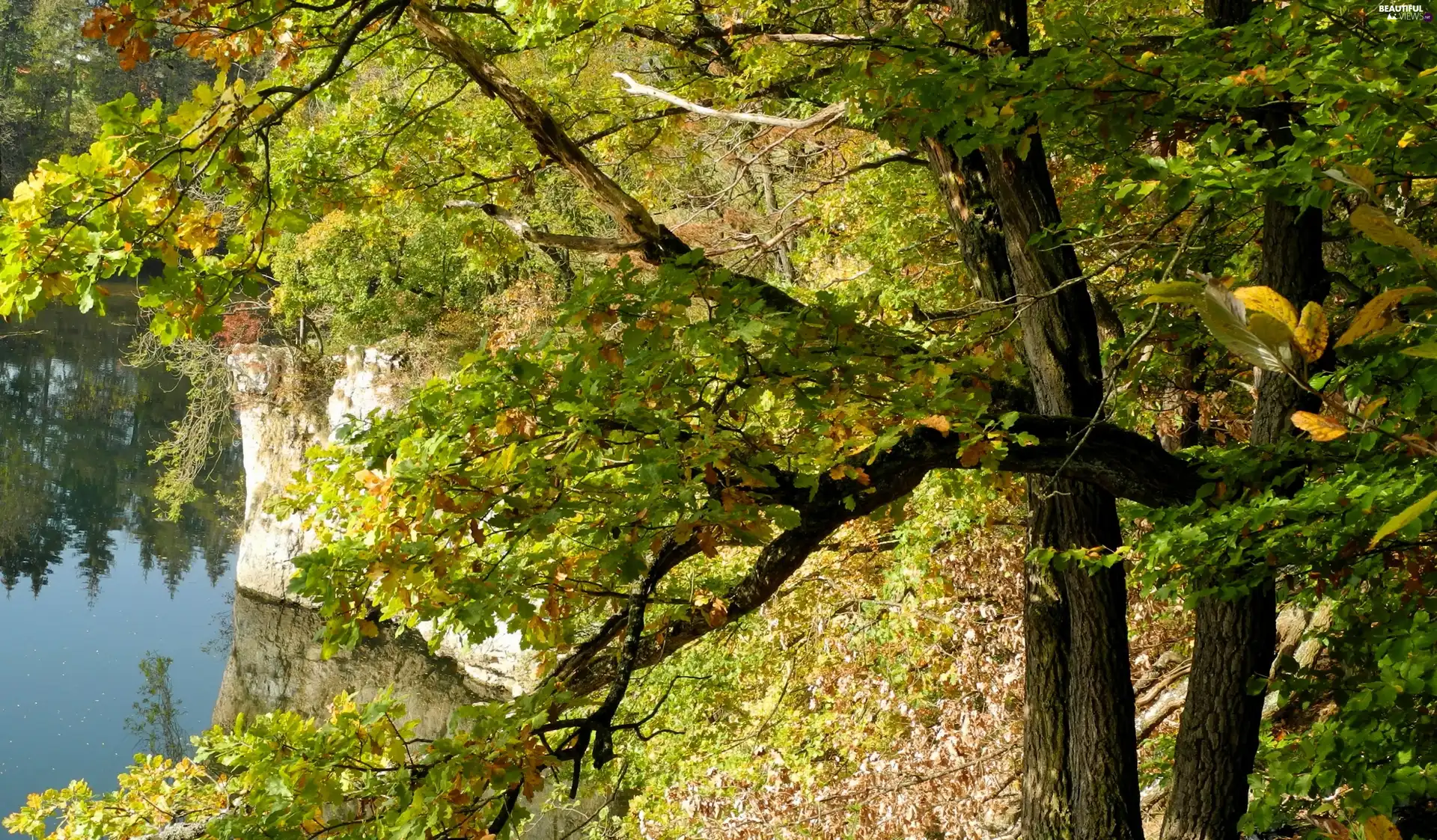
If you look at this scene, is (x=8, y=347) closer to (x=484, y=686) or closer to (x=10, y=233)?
(x=484, y=686)

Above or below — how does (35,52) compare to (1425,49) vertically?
above

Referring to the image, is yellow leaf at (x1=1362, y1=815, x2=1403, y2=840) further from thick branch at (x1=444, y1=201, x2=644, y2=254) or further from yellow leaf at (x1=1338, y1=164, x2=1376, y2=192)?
thick branch at (x1=444, y1=201, x2=644, y2=254)

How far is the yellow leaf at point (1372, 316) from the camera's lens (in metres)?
0.62

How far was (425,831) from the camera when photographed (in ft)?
7.44

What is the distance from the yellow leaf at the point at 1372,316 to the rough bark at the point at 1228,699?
294 cm

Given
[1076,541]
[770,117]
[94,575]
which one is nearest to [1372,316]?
[1076,541]

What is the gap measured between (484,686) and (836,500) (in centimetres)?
1040

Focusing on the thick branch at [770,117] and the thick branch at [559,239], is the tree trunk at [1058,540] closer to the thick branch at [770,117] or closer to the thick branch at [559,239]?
the thick branch at [770,117]

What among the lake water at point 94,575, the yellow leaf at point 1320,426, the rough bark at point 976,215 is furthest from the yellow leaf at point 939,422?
the lake water at point 94,575

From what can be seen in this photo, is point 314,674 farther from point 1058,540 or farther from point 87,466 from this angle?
point 1058,540

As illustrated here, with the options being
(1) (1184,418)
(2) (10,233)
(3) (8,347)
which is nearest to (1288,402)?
(1) (1184,418)

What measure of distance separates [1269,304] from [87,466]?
21.4m

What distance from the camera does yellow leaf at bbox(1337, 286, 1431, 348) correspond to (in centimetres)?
62

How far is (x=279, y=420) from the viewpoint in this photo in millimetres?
15383
